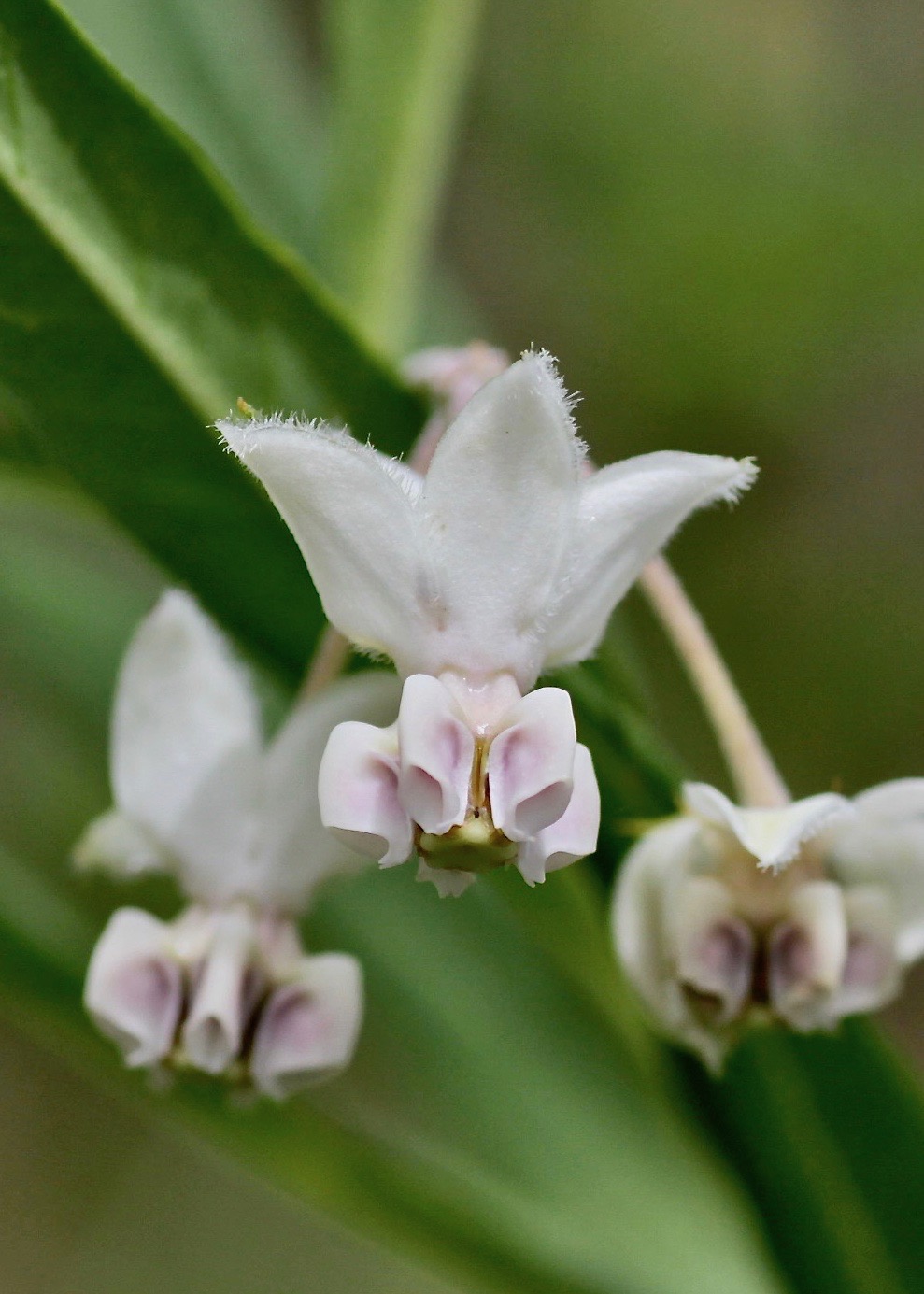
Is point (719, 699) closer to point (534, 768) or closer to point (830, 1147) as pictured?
point (534, 768)

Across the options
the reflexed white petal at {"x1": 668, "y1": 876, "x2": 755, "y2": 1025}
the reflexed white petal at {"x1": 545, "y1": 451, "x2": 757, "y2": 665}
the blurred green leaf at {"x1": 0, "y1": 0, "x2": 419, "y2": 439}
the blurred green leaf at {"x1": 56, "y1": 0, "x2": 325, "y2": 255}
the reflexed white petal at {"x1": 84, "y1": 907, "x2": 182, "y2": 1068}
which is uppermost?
the blurred green leaf at {"x1": 56, "y1": 0, "x2": 325, "y2": 255}

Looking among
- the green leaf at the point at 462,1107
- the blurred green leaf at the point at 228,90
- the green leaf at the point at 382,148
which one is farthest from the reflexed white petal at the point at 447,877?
the blurred green leaf at the point at 228,90

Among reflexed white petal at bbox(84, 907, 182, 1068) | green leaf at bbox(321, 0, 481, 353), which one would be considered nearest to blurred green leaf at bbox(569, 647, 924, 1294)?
reflexed white petal at bbox(84, 907, 182, 1068)

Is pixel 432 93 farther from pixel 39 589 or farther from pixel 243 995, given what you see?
pixel 243 995

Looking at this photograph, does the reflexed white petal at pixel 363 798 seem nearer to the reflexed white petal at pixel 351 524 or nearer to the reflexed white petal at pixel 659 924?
the reflexed white petal at pixel 351 524

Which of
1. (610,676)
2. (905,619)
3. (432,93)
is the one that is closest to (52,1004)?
(610,676)

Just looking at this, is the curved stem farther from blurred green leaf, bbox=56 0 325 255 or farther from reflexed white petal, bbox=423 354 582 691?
blurred green leaf, bbox=56 0 325 255
